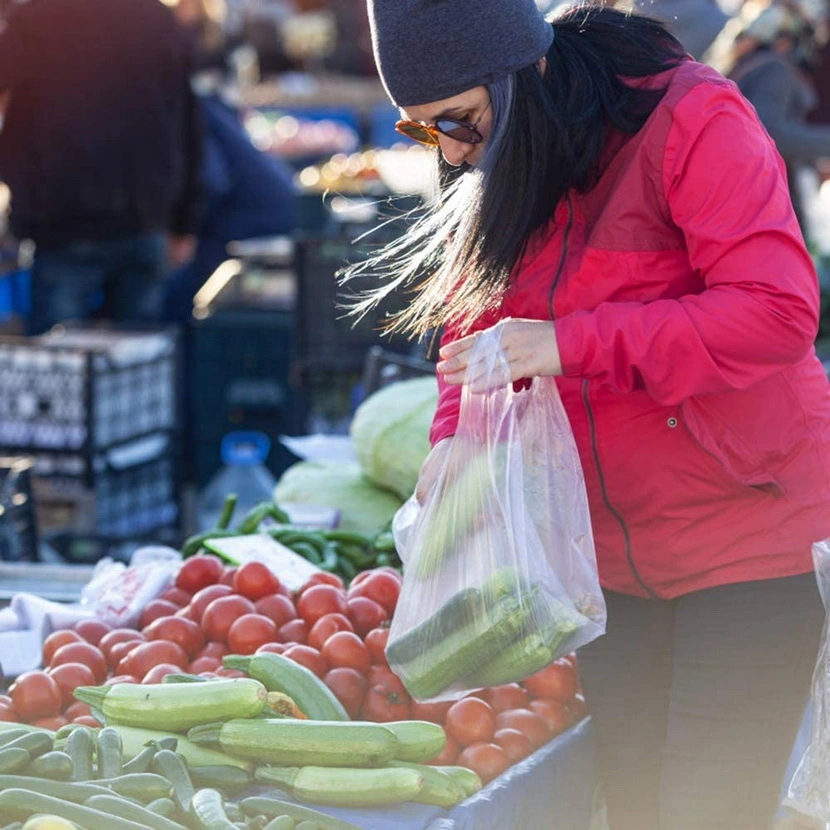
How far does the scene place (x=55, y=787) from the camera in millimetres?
2223

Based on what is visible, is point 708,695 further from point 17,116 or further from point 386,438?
point 17,116

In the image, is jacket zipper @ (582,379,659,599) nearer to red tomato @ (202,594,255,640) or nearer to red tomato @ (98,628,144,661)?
red tomato @ (202,594,255,640)

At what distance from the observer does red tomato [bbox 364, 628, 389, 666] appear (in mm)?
3129

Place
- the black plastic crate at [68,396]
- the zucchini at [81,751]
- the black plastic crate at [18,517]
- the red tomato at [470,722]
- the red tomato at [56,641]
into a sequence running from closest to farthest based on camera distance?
the zucchini at [81,751]
the red tomato at [470,722]
the red tomato at [56,641]
the black plastic crate at [18,517]
the black plastic crate at [68,396]

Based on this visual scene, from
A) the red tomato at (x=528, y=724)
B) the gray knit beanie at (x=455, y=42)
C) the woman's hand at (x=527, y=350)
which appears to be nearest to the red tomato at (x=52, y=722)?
the red tomato at (x=528, y=724)

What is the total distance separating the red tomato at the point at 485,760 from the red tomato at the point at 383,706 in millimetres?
233

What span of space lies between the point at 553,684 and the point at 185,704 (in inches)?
33.1

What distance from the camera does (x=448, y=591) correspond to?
2453 millimetres

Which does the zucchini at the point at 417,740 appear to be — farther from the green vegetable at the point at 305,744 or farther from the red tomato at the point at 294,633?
the red tomato at the point at 294,633

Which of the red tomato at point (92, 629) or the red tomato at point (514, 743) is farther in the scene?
the red tomato at point (92, 629)

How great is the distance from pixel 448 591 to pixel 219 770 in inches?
18.6

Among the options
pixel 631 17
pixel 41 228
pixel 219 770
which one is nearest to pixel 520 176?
pixel 631 17

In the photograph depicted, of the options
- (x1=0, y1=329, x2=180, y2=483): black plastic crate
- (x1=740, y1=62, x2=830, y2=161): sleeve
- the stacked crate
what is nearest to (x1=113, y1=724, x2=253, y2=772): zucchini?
the stacked crate

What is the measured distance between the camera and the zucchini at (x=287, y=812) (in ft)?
7.65
